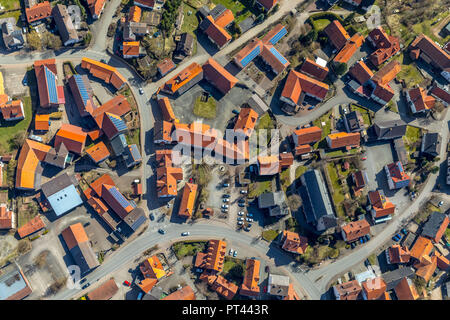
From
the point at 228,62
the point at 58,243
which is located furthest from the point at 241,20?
the point at 58,243

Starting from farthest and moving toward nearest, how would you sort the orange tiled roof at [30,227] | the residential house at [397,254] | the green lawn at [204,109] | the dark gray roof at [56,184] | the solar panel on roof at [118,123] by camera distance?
the green lawn at [204,109], the residential house at [397,254], the solar panel on roof at [118,123], the dark gray roof at [56,184], the orange tiled roof at [30,227]

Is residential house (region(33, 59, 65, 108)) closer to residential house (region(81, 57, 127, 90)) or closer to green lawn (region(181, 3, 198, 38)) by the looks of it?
residential house (region(81, 57, 127, 90))

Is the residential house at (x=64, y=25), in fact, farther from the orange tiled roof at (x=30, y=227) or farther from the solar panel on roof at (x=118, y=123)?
the orange tiled roof at (x=30, y=227)

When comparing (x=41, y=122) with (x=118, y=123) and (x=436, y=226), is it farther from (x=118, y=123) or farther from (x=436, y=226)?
(x=436, y=226)

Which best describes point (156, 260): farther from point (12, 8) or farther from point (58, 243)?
point (12, 8)

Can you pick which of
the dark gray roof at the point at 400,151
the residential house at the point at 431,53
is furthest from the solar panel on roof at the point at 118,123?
the residential house at the point at 431,53

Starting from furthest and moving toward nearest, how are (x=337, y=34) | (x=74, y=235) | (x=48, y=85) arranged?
(x=337, y=34), (x=48, y=85), (x=74, y=235)

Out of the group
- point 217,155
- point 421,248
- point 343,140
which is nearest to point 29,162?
point 217,155
